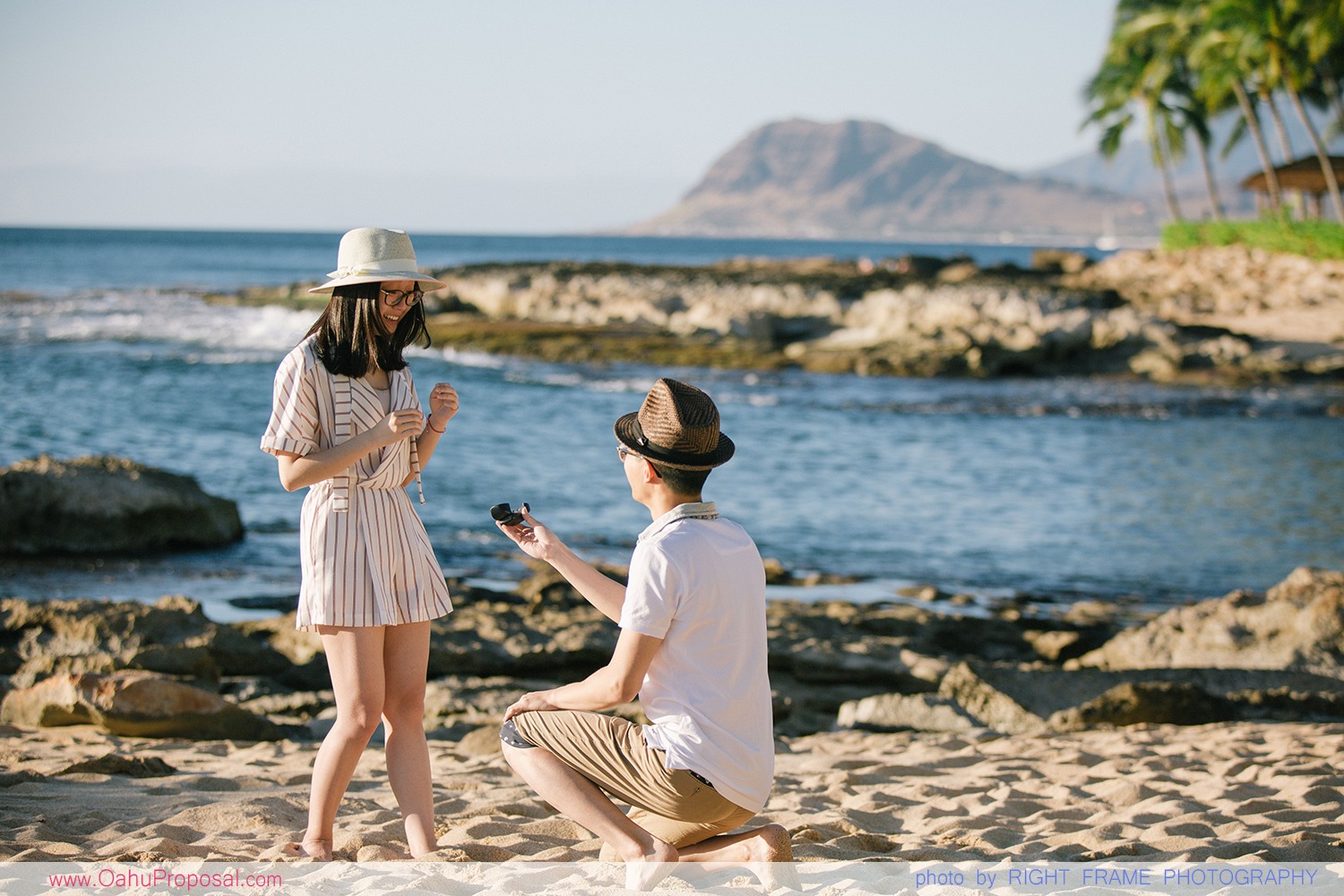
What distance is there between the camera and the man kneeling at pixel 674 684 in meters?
3.07

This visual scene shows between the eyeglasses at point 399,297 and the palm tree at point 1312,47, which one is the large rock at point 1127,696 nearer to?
the eyeglasses at point 399,297

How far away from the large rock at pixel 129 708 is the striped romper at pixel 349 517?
2.41 m

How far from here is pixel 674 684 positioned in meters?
3.15

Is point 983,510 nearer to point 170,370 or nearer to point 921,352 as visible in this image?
point 921,352

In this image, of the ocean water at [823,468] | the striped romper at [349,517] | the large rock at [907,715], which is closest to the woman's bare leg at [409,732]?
the striped romper at [349,517]

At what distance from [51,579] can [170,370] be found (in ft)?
55.7

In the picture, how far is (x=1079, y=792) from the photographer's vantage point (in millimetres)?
4766

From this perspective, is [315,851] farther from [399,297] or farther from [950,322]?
[950,322]

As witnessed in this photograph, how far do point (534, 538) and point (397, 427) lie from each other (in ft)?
1.61

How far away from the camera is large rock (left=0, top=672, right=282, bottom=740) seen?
537 centimetres

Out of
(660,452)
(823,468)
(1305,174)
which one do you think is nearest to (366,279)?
(660,452)

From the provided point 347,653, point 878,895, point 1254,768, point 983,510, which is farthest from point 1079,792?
point 983,510

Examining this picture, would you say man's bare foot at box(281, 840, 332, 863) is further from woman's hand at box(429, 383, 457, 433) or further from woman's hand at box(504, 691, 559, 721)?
woman's hand at box(429, 383, 457, 433)

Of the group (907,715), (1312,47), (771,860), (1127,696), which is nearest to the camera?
(771,860)
